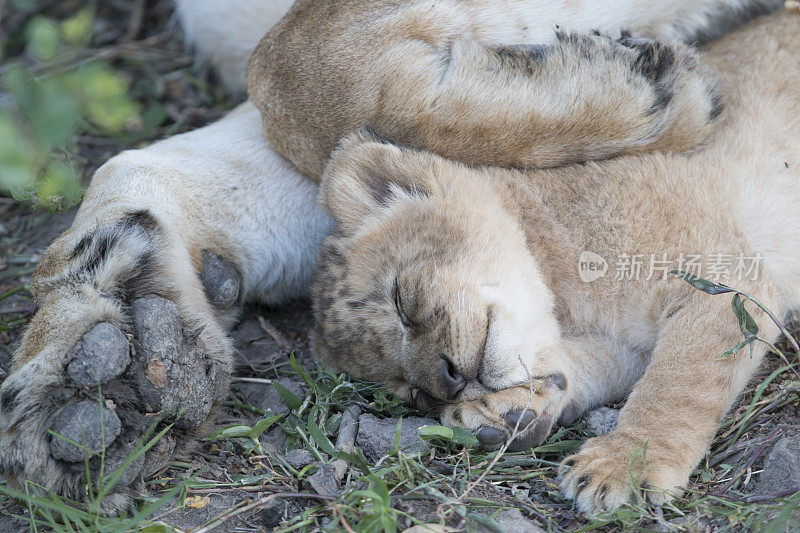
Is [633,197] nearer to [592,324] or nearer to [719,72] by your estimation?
[592,324]

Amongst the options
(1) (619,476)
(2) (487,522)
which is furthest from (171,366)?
(1) (619,476)

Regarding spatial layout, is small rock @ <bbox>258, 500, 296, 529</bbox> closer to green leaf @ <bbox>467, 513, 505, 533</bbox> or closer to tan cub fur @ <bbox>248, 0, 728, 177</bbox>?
green leaf @ <bbox>467, 513, 505, 533</bbox>

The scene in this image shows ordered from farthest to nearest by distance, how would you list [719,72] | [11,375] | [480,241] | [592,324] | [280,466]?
[719,72] → [592,324] → [480,241] → [280,466] → [11,375]

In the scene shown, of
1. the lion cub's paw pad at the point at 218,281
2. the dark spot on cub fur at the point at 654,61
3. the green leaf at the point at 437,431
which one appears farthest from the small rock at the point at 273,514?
the dark spot on cub fur at the point at 654,61

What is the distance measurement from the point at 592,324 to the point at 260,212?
1.46 m

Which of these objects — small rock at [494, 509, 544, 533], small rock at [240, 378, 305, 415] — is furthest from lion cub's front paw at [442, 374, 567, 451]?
small rock at [240, 378, 305, 415]

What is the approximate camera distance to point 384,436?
8.48ft

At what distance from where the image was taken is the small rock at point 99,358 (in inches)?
88.8

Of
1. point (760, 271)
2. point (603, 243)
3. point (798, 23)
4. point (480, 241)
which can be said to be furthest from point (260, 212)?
point (798, 23)

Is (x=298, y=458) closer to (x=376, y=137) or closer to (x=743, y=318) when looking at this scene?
(x=376, y=137)

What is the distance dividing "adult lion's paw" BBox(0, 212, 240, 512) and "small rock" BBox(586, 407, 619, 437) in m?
1.25

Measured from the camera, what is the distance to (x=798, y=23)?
3.38 metres

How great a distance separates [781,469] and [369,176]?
1699 mm

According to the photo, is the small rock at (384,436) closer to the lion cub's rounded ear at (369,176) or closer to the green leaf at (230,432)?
the green leaf at (230,432)
